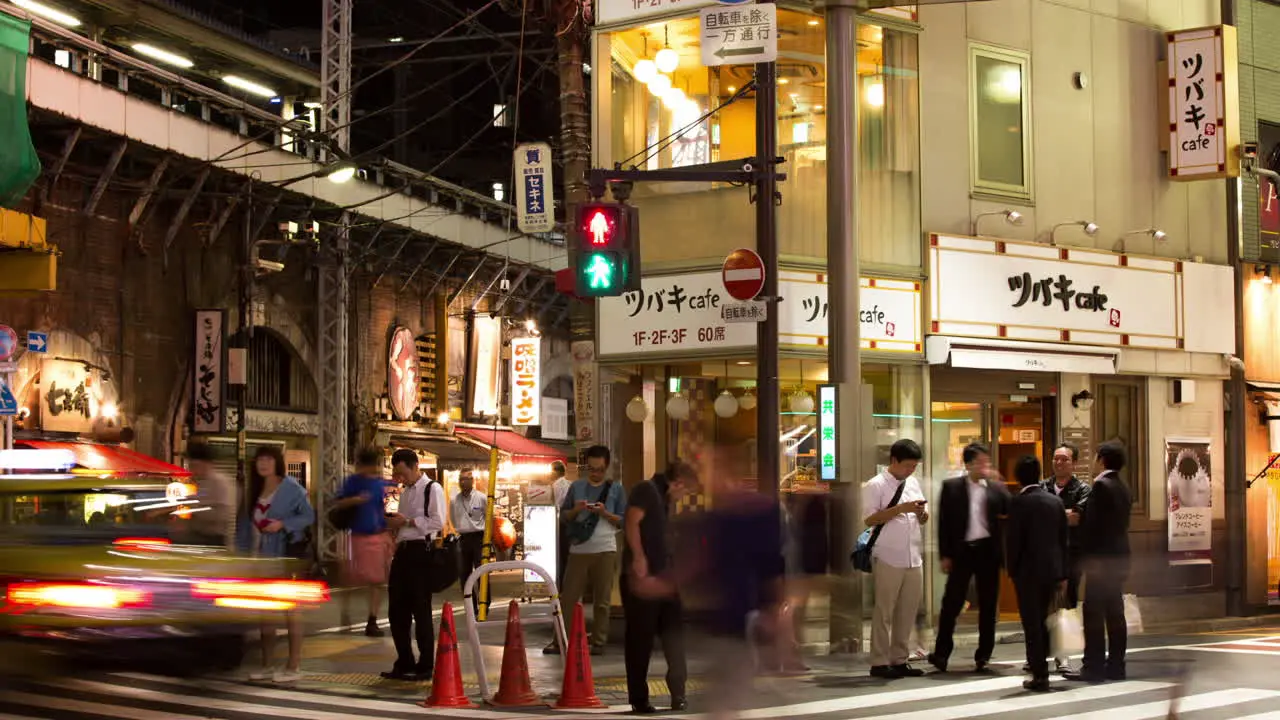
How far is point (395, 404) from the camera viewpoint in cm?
3441

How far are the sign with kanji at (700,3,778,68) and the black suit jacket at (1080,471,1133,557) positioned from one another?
487 cm

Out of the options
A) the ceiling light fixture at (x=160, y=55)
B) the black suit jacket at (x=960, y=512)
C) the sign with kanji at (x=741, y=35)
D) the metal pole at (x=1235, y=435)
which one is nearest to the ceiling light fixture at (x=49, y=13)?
the ceiling light fixture at (x=160, y=55)

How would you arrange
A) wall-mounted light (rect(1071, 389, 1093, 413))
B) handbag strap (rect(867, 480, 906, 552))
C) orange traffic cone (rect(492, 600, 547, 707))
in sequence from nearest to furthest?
orange traffic cone (rect(492, 600, 547, 707))
handbag strap (rect(867, 480, 906, 552))
wall-mounted light (rect(1071, 389, 1093, 413))

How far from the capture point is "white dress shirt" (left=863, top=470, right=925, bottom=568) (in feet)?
44.1

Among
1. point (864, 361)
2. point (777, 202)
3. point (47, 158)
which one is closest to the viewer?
point (777, 202)

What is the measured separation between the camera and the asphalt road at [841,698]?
9688 millimetres

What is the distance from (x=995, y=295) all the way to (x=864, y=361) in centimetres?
211

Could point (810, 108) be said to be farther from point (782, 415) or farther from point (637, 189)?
point (782, 415)

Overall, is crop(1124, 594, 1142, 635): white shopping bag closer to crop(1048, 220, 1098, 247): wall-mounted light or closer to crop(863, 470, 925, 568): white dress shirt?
crop(863, 470, 925, 568): white dress shirt

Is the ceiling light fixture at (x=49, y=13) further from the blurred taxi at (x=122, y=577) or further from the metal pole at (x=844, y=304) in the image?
the blurred taxi at (x=122, y=577)

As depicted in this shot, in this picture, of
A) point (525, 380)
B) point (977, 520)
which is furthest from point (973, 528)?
point (525, 380)

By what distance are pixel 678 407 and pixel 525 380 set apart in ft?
57.2

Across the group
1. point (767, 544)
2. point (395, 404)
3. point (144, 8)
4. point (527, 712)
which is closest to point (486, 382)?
point (395, 404)

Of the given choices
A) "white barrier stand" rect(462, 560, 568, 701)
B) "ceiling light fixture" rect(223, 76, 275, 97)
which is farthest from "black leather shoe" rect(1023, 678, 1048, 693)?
"ceiling light fixture" rect(223, 76, 275, 97)
